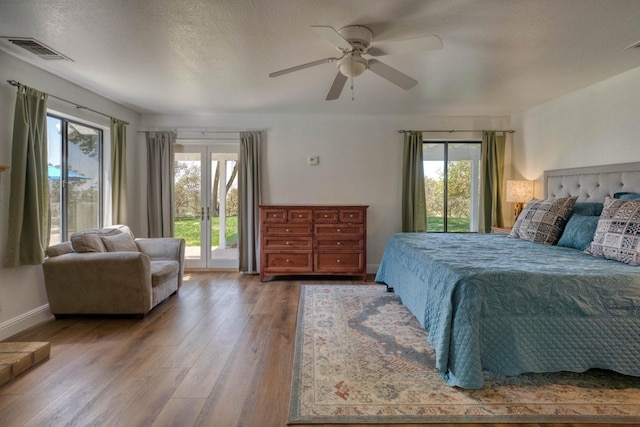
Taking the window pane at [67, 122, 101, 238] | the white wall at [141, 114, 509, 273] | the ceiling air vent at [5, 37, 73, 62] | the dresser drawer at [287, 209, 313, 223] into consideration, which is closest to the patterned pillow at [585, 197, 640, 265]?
the white wall at [141, 114, 509, 273]

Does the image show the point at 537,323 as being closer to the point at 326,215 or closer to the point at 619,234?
the point at 619,234

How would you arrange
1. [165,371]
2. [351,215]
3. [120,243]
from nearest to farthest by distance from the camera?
1. [165,371]
2. [120,243]
3. [351,215]

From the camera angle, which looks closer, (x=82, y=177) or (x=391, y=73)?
(x=391, y=73)

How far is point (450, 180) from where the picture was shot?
199 inches

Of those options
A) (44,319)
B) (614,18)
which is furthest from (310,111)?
(44,319)

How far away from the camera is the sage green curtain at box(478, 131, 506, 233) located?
4824 mm

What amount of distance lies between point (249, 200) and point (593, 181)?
4226 millimetres

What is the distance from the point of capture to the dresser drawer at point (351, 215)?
4469 mm

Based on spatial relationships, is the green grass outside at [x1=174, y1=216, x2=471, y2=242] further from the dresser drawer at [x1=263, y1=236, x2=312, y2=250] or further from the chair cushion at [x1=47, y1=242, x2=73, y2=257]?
the chair cushion at [x1=47, y1=242, x2=73, y2=257]

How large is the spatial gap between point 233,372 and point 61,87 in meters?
3.41

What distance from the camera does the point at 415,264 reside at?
108 inches

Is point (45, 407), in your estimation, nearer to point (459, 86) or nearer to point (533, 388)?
point (533, 388)

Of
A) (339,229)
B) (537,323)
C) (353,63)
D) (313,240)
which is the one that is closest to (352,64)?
(353,63)

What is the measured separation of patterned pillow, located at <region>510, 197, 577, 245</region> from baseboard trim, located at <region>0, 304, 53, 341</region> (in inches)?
191
